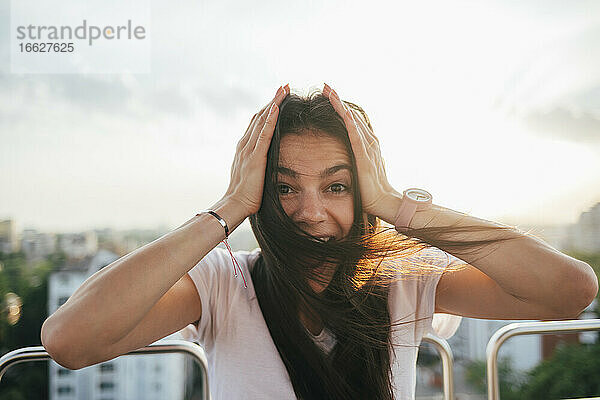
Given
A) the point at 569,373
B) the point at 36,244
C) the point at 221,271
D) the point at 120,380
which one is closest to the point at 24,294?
the point at 36,244

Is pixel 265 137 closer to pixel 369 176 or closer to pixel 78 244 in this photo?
pixel 369 176

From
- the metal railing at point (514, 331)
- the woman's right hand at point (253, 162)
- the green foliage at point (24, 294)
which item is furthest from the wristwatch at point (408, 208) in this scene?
the green foliage at point (24, 294)

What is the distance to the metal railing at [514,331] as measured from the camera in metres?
1.24

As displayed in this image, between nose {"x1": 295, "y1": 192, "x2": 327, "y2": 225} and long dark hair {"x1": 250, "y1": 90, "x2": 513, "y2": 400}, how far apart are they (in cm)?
3

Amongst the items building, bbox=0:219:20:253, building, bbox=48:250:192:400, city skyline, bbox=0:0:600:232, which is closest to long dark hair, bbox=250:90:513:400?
city skyline, bbox=0:0:600:232

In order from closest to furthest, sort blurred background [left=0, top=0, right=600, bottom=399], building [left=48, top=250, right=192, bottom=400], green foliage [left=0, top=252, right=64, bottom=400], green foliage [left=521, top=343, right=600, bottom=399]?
1. blurred background [left=0, top=0, right=600, bottom=399]
2. green foliage [left=0, top=252, right=64, bottom=400]
3. green foliage [left=521, top=343, right=600, bottom=399]
4. building [left=48, top=250, right=192, bottom=400]

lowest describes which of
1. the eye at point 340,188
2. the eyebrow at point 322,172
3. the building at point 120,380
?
the building at point 120,380

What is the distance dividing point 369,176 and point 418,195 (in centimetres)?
11

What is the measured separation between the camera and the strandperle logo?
2252 millimetres

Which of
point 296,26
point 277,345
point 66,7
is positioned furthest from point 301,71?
point 277,345

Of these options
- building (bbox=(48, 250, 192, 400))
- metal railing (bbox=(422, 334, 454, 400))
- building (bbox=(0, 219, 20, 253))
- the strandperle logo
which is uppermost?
the strandperle logo

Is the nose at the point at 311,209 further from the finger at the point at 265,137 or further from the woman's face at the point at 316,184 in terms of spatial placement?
the finger at the point at 265,137

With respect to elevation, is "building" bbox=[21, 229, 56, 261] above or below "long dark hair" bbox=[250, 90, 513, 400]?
below

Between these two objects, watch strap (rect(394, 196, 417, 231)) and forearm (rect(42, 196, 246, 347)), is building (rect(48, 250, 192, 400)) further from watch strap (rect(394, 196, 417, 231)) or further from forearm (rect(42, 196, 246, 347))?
watch strap (rect(394, 196, 417, 231))
